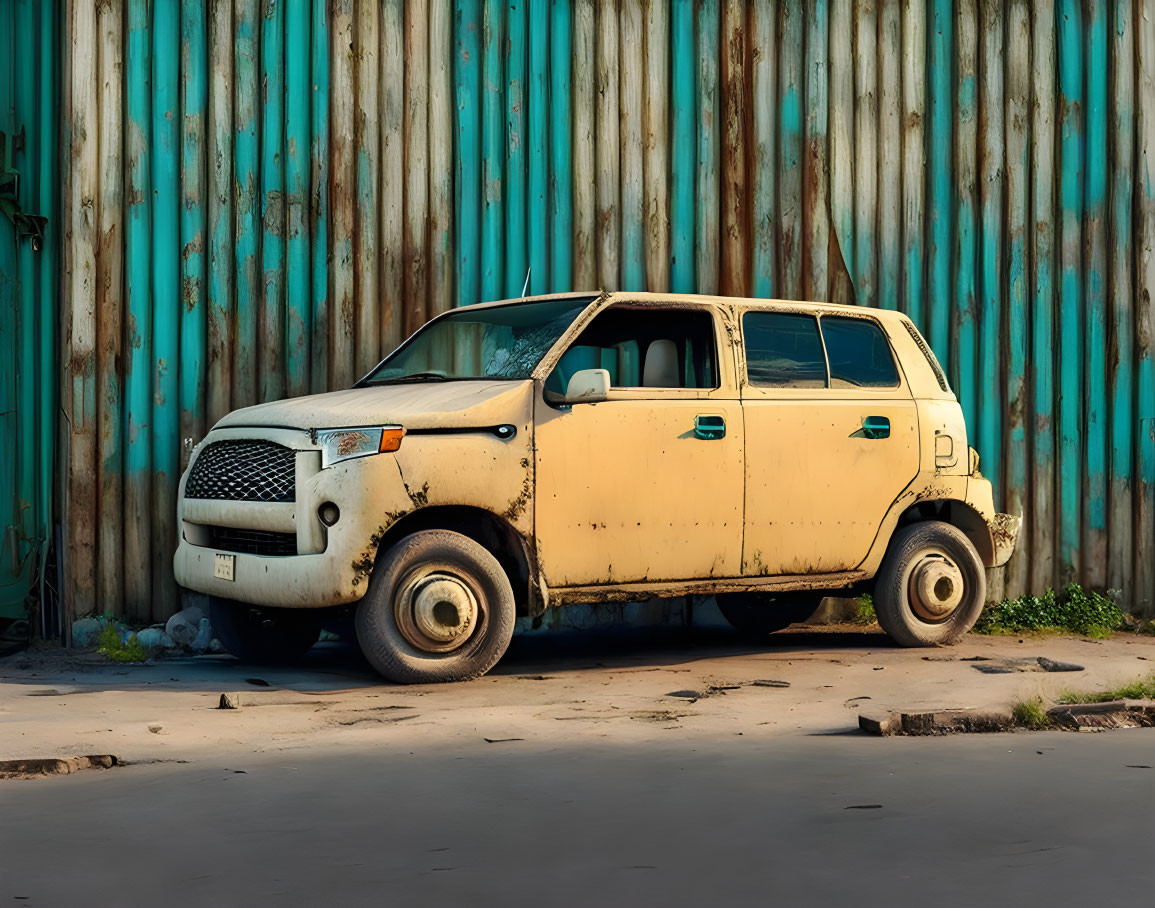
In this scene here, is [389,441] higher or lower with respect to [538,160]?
lower

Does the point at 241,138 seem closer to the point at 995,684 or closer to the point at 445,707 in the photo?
the point at 445,707

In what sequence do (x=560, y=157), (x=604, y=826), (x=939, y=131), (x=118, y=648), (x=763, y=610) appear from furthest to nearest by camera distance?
1. (x=939, y=131)
2. (x=560, y=157)
3. (x=763, y=610)
4. (x=118, y=648)
5. (x=604, y=826)

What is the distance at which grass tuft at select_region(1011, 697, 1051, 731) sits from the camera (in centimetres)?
618

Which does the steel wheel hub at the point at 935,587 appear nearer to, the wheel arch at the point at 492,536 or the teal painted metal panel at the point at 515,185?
the wheel arch at the point at 492,536

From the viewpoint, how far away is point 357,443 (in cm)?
729

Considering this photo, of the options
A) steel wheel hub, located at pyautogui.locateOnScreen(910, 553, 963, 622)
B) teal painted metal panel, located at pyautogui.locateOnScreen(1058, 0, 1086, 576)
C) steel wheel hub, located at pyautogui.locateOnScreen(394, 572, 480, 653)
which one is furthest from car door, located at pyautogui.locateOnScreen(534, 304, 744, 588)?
teal painted metal panel, located at pyautogui.locateOnScreen(1058, 0, 1086, 576)

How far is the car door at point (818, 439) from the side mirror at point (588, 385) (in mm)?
962

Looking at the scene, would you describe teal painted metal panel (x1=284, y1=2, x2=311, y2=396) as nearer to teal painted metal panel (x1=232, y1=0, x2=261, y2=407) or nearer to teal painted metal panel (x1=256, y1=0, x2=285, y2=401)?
teal painted metal panel (x1=256, y1=0, x2=285, y2=401)

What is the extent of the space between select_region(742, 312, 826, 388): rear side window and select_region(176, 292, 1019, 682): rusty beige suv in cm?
1

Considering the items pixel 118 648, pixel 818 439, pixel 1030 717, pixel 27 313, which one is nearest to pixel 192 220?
pixel 27 313

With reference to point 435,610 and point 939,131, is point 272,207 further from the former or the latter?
point 939,131

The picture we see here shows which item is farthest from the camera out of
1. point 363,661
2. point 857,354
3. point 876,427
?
point 857,354

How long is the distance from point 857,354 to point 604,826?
4959 mm

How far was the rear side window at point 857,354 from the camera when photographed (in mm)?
8734
